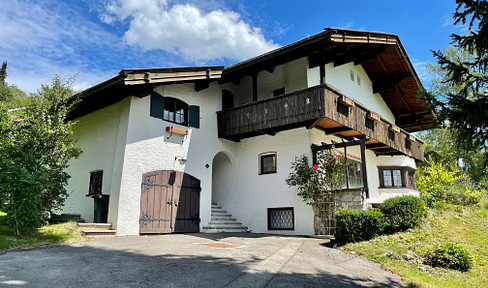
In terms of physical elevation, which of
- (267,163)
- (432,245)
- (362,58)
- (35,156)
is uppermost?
(362,58)

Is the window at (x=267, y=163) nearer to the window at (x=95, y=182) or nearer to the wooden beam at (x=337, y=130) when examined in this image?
the wooden beam at (x=337, y=130)

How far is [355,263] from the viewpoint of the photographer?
693cm

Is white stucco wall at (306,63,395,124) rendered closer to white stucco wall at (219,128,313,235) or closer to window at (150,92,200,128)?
white stucco wall at (219,128,313,235)

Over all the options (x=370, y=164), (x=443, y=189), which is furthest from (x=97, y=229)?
(x=443, y=189)

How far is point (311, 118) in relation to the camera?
10.8m

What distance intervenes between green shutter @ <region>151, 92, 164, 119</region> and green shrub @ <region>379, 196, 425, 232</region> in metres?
7.37

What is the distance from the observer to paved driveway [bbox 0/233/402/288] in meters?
4.87

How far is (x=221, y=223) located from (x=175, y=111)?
14.3 ft

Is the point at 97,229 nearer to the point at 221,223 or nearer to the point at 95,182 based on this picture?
the point at 95,182

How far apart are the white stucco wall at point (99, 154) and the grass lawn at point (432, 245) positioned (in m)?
7.12

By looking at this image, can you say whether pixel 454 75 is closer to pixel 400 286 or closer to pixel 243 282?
pixel 400 286

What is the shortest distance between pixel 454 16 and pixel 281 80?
27.4 feet

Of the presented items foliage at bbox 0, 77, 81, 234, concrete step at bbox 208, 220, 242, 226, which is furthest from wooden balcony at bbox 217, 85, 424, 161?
foliage at bbox 0, 77, 81, 234

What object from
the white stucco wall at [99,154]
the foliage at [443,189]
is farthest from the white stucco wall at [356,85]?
the white stucco wall at [99,154]
